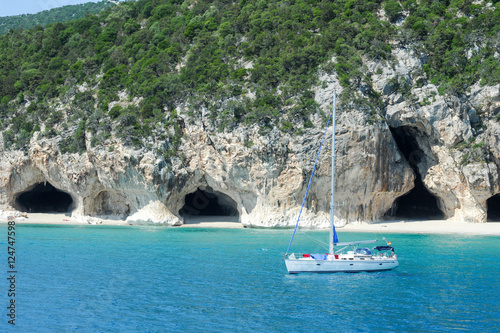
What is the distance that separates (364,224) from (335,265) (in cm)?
2138

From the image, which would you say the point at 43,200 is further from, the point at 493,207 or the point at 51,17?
the point at 51,17

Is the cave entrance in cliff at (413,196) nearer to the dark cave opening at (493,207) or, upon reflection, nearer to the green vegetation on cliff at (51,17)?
the dark cave opening at (493,207)

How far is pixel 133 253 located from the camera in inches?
1113

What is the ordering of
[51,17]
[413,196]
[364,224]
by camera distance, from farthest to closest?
[51,17] < [413,196] < [364,224]

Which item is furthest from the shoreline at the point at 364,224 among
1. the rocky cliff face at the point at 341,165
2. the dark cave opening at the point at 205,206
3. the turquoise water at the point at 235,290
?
the turquoise water at the point at 235,290

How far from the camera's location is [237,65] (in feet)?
174

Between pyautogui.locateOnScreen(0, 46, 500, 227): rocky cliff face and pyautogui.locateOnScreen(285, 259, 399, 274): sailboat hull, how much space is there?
19795mm

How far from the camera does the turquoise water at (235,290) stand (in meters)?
15.0

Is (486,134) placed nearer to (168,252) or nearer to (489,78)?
(489,78)

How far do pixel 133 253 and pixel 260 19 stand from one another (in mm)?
39896

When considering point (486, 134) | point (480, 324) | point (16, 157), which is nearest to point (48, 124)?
point (16, 157)

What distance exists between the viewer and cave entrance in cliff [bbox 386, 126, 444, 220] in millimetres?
46688

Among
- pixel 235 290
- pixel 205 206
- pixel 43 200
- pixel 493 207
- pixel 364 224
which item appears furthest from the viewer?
pixel 43 200

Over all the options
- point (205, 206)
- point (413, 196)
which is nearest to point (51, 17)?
point (205, 206)
